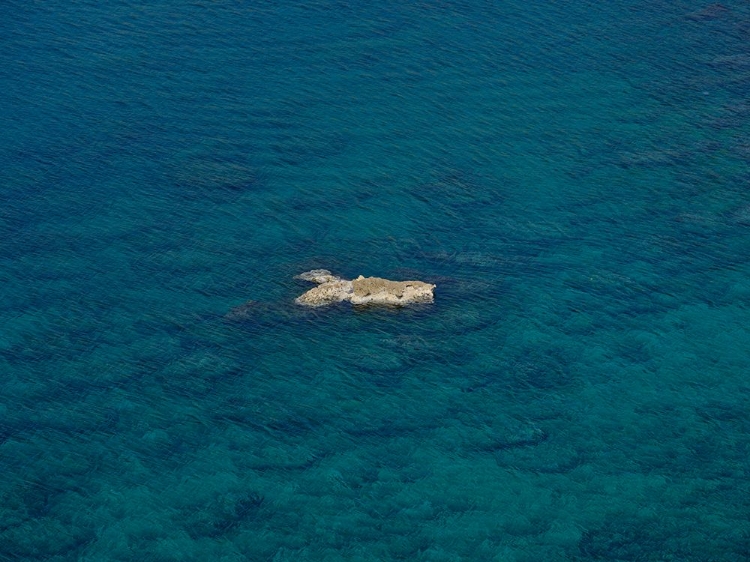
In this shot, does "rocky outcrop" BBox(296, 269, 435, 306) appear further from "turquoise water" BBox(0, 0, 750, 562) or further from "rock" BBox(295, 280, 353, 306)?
"turquoise water" BBox(0, 0, 750, 562)

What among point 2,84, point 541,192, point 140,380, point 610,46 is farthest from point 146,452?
point 610,46

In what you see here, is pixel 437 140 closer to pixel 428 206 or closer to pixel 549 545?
pixel 428 206

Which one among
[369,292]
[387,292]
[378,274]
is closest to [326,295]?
[369,292]

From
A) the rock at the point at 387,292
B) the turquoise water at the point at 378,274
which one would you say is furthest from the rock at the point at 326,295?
the turquoise water at the point at 378,274

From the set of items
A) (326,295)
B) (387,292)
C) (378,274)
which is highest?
(387,292)

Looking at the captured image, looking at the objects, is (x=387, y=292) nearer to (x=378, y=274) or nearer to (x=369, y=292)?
(x=369, y=292)

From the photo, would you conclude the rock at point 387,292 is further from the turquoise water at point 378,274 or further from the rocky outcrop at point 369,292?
the turquoise water at point 378,274
